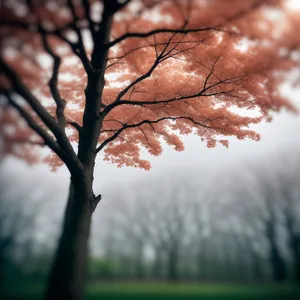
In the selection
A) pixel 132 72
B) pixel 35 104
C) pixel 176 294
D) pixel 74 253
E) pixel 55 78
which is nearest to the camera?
pixel 35 104

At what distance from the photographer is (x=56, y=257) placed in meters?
3.95

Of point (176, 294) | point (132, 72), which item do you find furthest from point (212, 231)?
point (132, 72)

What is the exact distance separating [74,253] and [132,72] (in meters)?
3.35

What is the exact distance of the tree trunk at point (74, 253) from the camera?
373 centimetres

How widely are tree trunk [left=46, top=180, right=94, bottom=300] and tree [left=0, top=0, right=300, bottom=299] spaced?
14 millimetres

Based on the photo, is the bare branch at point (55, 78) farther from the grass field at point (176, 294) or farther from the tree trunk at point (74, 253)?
the grass field at point (176, 294)

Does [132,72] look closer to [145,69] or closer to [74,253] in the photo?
[145,69]

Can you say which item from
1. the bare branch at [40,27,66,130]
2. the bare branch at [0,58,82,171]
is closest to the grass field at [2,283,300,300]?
the bare branch at [40,27,66,130]

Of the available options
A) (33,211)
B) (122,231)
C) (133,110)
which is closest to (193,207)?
(122,231)

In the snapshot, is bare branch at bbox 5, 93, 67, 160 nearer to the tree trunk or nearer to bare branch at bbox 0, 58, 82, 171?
bare branch at bbox 0, 58, 82, 171

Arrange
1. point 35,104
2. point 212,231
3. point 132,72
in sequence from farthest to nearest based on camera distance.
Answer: point 212,231
point 132,72
point 35,104

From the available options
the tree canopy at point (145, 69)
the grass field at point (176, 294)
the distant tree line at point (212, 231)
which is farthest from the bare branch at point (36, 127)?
the distant tree line at point (212, 231)

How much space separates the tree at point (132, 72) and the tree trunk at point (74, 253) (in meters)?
0.01

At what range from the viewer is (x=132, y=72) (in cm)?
499
